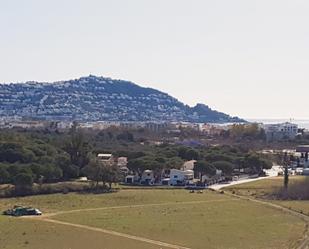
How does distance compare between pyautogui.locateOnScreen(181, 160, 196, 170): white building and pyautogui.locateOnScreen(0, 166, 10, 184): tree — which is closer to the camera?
pyautogui.locateOnScreen(0, 166, 10, 184): tree

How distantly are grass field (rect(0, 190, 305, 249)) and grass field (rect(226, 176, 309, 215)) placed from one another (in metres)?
2.89

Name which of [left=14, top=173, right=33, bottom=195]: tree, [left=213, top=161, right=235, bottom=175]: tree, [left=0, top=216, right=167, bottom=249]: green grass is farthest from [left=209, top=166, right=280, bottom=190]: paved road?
[left=0, top=216, right=167, bottom=249]: green grass

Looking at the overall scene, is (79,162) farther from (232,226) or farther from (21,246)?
(21,246)

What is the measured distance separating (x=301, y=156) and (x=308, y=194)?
4435 centimetres

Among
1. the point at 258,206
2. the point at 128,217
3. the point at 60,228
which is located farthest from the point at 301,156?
the point at 60,228

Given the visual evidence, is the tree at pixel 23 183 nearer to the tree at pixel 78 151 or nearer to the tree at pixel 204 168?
the tree at pixel 78 151

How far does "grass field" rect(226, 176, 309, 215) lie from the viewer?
185 feet

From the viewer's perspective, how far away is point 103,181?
67.6 metres

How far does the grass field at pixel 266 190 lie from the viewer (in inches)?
2216

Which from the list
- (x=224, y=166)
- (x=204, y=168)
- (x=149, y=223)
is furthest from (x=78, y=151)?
(x=149, y=223)

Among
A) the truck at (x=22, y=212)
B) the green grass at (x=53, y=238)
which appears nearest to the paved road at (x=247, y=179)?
the truck at (x=22, y=212)

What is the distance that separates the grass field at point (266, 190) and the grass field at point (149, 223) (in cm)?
289

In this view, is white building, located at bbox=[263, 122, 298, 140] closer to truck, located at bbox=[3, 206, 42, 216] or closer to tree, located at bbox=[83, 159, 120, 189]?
tree, located at bbox=[83, 159, 120, 189]

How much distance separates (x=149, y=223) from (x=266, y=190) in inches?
931
